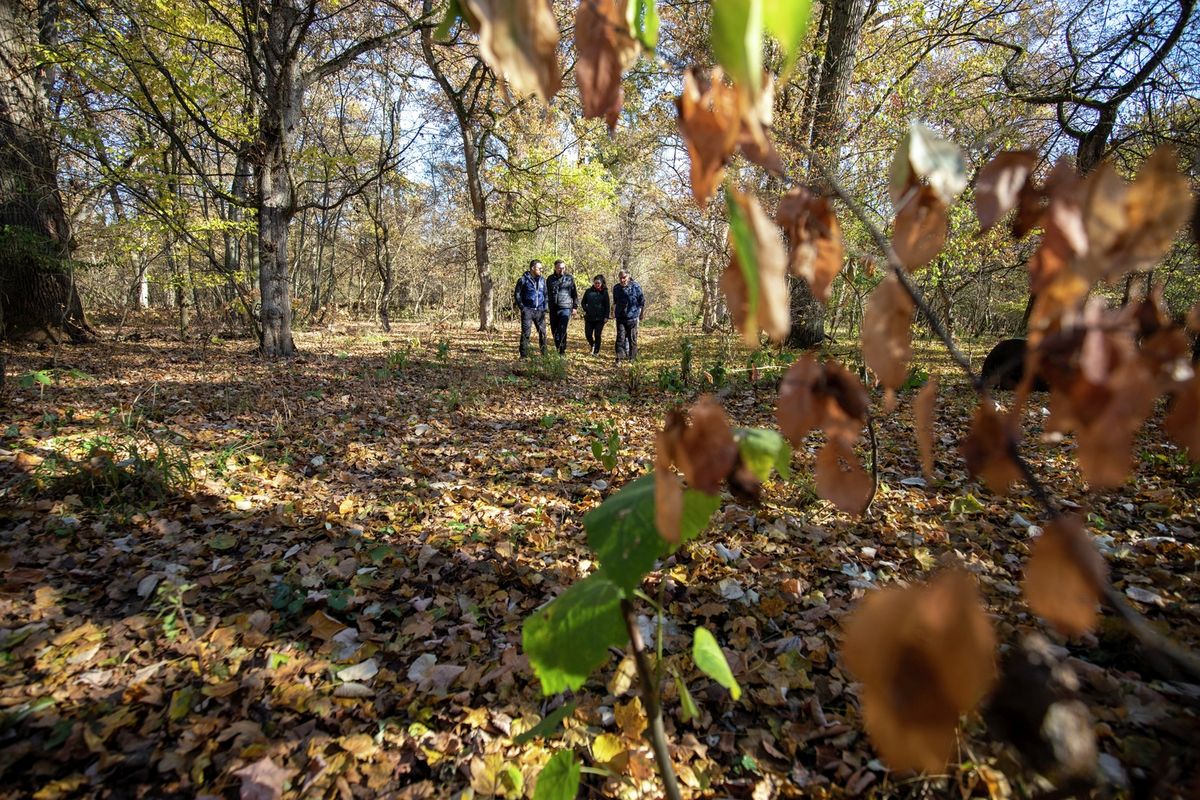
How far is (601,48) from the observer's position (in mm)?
542

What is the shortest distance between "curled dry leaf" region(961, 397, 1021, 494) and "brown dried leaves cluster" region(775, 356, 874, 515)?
11cm

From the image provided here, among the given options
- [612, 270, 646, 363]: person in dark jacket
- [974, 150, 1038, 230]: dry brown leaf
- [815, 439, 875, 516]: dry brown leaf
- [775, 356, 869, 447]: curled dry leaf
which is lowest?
[815, 439, 875, 516]: dry brown leaf

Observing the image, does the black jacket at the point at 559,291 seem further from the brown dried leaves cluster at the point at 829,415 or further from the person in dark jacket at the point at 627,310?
the brown dried leaves cluster at the point at 829,415

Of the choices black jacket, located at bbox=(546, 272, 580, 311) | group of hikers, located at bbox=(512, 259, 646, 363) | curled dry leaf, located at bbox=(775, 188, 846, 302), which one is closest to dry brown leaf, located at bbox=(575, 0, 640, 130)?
curled dry leaf, located at bbox=(775, 188, 846, 302)

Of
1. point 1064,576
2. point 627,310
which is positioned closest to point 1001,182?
point 1064,576

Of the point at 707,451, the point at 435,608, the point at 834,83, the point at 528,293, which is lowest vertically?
the point at 435,608

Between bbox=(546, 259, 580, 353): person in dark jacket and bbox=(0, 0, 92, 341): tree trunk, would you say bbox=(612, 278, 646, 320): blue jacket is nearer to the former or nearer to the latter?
bbox=(546, 259, 580, 353): person in dark jacket

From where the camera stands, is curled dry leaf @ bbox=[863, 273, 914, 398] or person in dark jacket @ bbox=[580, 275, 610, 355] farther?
person in dark jacket @ bbox=[580, 275, 610, 355]

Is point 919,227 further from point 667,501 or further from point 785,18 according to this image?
point 667,501

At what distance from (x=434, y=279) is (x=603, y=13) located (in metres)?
31.4

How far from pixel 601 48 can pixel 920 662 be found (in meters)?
0.65

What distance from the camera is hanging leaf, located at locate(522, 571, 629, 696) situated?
0.92m

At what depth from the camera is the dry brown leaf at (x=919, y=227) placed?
1.93 feet

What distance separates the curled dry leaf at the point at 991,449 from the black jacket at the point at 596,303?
10.2 meters
